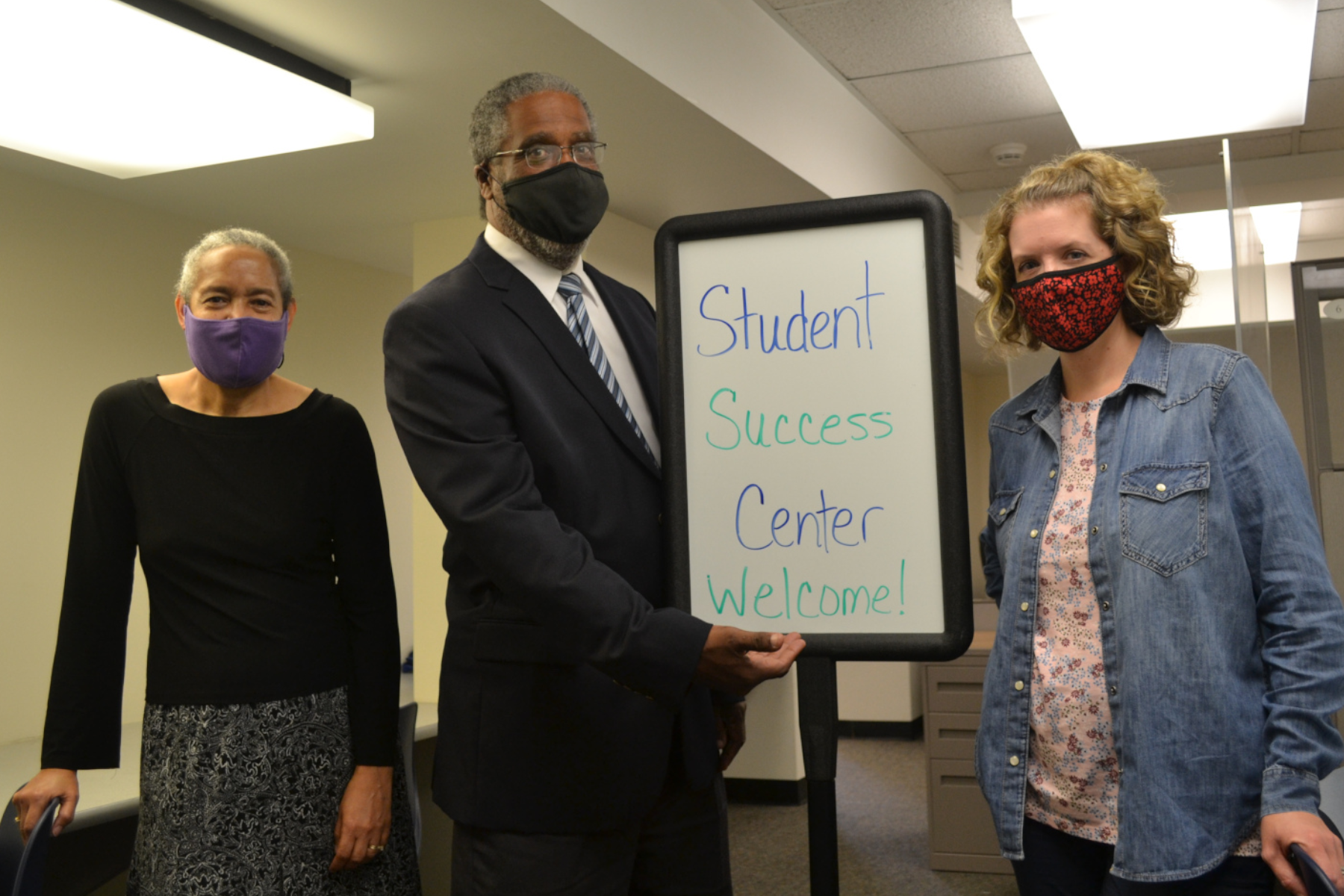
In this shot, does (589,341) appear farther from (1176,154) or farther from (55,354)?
(1176,154)

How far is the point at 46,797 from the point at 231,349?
2.16 feet

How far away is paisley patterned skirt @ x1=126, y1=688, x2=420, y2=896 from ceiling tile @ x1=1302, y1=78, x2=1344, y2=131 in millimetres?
3990

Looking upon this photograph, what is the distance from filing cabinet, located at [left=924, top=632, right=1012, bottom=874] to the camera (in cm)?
358

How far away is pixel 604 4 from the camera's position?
7.65 feet

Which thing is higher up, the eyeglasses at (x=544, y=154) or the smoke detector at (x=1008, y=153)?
the smoke detector at (x=1008, y=153)

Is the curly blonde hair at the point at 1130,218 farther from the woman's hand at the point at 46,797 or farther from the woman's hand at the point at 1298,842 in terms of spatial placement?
the woman's hand at the point at 46,797

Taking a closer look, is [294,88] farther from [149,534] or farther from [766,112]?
[766,112]

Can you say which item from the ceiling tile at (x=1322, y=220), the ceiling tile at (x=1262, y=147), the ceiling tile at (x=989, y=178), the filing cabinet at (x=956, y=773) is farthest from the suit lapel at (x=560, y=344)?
the ceiling tile at (x=1322, y=220)

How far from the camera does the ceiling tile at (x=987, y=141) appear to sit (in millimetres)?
4301

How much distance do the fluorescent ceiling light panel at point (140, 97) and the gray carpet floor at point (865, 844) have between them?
227cm

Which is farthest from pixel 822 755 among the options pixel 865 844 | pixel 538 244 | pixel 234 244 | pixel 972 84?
pixel 972 84

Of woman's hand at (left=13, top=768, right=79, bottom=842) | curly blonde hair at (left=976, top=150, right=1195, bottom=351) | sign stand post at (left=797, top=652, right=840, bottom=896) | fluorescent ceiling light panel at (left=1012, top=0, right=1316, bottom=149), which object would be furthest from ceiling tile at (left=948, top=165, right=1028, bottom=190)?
woman's hand at (left=13, top=768, right=79, bottom=842)

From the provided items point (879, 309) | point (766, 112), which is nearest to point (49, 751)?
point (879, 309)

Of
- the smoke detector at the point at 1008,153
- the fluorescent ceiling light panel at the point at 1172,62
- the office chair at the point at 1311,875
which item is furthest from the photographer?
the smoke detector at the point at 1008,153
